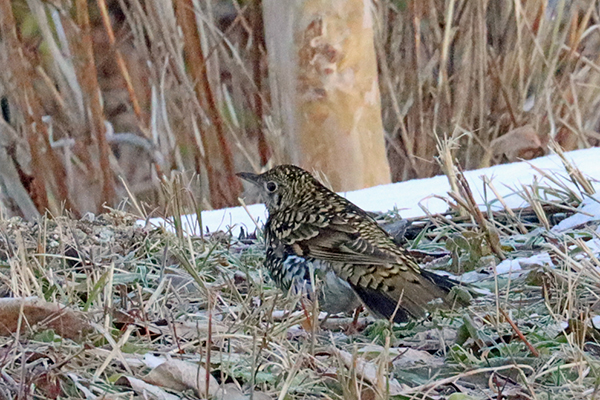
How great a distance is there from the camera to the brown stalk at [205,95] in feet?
26.4

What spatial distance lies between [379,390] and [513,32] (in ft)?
22.5

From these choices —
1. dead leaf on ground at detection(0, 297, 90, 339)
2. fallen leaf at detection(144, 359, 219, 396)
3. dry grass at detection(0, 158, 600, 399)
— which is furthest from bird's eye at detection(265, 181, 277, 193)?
fallen leaf at detection(144, 359, 219, 396)

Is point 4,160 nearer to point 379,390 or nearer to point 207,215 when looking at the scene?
point 207,215

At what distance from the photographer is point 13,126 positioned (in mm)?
8836

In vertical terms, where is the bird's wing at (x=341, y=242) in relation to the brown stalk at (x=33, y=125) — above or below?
above

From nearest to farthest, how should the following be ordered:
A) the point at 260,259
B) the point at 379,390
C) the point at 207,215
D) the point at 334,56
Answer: the point at 379,390
the point at 260,259
the point at 207,215
the point at 334,56

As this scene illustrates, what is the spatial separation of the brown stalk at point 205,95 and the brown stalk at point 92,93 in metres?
Answer: 0.78

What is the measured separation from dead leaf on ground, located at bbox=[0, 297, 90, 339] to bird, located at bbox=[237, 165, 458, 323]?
83cm

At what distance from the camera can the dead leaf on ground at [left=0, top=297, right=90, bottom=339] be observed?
2.36 m

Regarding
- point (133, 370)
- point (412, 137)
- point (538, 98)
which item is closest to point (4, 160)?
point (412, 137)

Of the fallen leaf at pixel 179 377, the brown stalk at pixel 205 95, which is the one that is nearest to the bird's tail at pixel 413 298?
the fallen leaf at pixel 179 377

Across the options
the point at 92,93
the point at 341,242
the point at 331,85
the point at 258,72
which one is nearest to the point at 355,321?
the point at 341,242

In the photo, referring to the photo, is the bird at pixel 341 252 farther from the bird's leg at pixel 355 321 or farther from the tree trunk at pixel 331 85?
the tree trunk at pixel 331 85

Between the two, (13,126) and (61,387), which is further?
(13,126)
